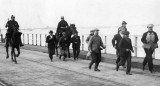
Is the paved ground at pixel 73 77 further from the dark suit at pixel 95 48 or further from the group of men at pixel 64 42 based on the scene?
the group of men at pixel 64 42

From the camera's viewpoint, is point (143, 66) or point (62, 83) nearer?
point (62, 83)

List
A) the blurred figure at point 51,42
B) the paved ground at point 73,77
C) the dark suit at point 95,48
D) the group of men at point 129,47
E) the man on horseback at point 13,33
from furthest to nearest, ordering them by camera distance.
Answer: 1. the blurred figure at point 51,42
2. the man on horseback at point 13,33
3. the dark suit at point 95,48
4. the group of men at point 129,47
5. the paved ground at point 73,77

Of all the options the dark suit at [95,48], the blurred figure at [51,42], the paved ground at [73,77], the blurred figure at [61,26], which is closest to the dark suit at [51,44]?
the blurred figure at [51,42]

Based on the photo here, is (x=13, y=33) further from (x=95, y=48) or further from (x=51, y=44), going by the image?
(x=95, y=48)

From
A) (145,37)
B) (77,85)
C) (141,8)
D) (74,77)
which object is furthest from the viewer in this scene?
(141,8)

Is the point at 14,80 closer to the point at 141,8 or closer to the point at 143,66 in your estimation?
the point at 143,66

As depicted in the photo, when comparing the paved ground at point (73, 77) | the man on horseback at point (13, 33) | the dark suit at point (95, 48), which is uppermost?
the man on horseback at point (13, 33)

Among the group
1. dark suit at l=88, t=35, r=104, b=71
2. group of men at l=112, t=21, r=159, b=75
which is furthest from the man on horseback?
group of men at l=112, t=21, r=159, b=75

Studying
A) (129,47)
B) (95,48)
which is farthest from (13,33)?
(129,47)

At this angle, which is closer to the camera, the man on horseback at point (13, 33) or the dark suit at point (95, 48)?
the dark suit at point (95, 48)

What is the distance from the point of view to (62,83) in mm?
9969

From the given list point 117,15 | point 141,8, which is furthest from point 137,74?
point 141,8

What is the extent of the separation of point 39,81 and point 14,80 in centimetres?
82

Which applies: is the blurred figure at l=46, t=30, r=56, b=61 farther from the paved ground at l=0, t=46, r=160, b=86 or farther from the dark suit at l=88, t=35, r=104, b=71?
the dark suit at l=88, t=35, r=104, b=71
